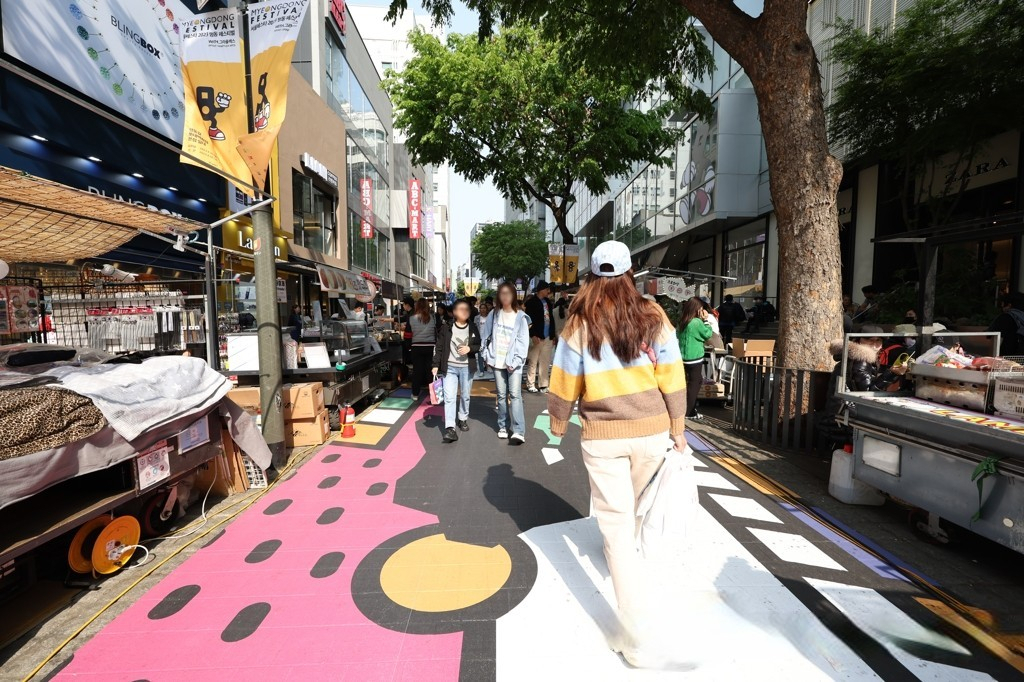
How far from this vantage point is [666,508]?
2.44m

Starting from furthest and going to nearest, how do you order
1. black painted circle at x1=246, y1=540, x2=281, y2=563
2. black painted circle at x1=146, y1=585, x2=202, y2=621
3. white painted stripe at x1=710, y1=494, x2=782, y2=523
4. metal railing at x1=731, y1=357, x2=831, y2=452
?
metal railing at x1=731, y1=357, x2=831, y2=452 < white painted stripe at x1=710, y1=494, x2=782, y2=523 < black painted circle at x1=246, y1=540, x2=281, y2=563 < black painted circle at x1=146, y1=585, x2=202, y2=621

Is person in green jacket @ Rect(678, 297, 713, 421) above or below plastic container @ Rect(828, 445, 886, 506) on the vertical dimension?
above

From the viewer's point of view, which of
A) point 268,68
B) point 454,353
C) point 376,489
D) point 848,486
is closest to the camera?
point 848,486

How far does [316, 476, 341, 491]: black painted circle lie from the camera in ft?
15.3

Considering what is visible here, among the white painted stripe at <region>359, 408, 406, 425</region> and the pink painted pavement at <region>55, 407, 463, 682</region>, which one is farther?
the white painted stripe at <region>359, 408, 406, 425</region>

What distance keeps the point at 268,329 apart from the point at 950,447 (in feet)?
18.0

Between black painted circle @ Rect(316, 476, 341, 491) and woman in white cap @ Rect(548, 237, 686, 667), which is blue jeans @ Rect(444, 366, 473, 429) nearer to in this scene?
black painted circle @ Rect(316, 476, 341, 491)

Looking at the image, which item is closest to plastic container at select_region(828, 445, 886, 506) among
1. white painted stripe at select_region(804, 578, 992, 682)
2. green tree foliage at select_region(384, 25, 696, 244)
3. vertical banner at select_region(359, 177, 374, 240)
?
white painted stripe at select_region(804, 578, 992, 682)

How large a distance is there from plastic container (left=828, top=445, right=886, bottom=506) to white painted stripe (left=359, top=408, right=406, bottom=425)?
5294 millimetres

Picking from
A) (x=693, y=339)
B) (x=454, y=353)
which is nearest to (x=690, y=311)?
(x=693, y=339)

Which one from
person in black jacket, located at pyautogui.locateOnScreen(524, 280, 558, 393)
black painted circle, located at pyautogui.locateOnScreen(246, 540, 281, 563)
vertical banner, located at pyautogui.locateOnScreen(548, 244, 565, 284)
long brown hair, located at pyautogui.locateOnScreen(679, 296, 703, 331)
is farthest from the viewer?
vertical banner, located at pyautogui.locateOnScreen(548, 244, 565, 284)

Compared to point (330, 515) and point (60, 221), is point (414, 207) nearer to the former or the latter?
→ point (60, 221)

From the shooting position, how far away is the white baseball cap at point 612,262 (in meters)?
2.45

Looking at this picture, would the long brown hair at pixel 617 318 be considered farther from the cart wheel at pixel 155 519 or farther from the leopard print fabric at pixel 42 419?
the cart wheel at pixel 155 519
